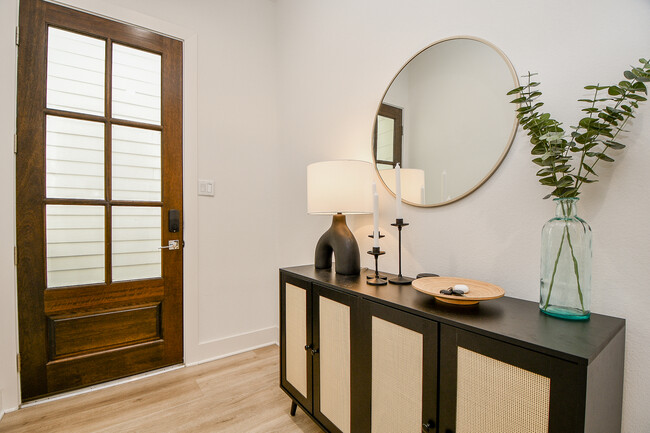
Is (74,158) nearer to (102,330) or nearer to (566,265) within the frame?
(102,330)

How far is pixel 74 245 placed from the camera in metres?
1.79

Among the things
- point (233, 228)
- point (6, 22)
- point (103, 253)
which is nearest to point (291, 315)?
point (233, 228)

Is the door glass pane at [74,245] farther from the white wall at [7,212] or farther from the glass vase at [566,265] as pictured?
the glass vase at [566,265]

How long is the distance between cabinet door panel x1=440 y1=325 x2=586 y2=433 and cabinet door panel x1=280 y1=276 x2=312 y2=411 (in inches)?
28.0

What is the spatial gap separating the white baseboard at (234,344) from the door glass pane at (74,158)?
1259mm

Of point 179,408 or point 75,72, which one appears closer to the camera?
point 179,408

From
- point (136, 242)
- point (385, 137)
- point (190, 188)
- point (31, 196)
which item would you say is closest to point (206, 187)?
point (190, 188)

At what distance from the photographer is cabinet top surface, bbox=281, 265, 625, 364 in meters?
0.66

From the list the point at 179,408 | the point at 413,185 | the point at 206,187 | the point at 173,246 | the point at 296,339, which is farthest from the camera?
the point at 206,187

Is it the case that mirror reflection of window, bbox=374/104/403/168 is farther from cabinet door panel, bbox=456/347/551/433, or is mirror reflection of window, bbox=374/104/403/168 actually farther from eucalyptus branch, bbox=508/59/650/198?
cabinet door panel, bbox=456/347/551/433

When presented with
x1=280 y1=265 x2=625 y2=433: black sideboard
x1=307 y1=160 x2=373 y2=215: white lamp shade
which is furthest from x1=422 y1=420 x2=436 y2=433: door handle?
x1=307 y1=160 x2=373 y2=215: white lamp shade

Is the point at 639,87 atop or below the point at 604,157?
atop

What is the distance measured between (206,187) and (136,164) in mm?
455

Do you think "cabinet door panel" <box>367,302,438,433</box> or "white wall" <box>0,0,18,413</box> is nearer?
"cabinet door panel" <box>367,302,438,433</box>
